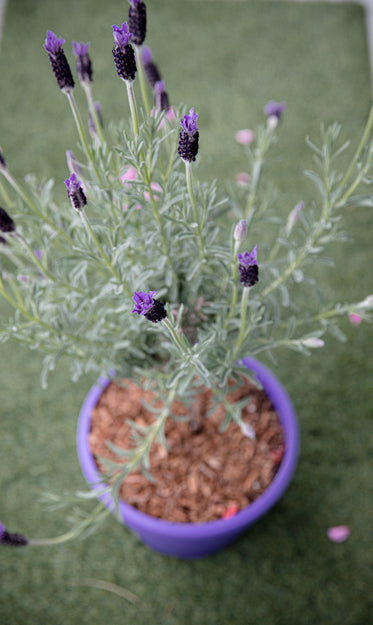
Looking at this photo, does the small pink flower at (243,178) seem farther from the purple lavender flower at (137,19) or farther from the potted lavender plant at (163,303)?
the purple lavender flower at (137,19)

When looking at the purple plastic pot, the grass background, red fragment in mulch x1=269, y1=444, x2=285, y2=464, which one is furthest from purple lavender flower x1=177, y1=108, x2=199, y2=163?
the grass background

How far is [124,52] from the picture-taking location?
2.35ft

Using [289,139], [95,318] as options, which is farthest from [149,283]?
[289,139]

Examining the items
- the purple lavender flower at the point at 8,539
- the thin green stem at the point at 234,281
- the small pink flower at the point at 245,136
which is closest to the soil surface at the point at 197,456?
the purple lavender flower at the point at 8,539

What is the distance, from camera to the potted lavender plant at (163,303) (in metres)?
0.86

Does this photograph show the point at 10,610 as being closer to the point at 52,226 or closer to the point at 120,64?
the point at 52,226

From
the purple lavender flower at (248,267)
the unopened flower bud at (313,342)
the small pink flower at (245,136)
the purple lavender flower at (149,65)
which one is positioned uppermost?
the purple lavender flower at (149,65)

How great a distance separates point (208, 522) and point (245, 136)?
1.57 meters

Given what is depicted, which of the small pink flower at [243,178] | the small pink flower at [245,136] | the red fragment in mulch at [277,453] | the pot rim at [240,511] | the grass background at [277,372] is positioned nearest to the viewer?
the pot rim at [240,511]

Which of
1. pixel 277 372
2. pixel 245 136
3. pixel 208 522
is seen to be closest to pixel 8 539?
pixel 208 522

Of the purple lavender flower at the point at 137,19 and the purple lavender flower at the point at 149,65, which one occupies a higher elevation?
the purple lavender flower at the point at 137,19

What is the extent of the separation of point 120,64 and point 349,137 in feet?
5.83

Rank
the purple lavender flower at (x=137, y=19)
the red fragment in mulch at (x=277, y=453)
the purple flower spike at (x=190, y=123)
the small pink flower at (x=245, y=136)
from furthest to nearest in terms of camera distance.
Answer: the small pink flower at (x=245, y=136) → the red fragment in mulch at (x=277, y=453) → the purple lavender flower at (x=137, y=19) → the purple flower spike at (x=190, y=123)

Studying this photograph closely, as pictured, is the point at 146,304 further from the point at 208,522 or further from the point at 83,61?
the point at 208,522
